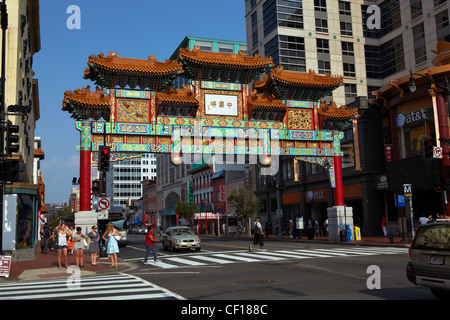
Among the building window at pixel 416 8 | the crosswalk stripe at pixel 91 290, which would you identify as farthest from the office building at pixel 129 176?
the crosswalk stripe at pixel 91 290

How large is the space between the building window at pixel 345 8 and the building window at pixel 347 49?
4174mm

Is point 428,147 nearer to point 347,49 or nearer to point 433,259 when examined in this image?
point 433,259

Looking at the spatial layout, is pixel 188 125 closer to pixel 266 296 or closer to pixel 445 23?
pixel 266 296

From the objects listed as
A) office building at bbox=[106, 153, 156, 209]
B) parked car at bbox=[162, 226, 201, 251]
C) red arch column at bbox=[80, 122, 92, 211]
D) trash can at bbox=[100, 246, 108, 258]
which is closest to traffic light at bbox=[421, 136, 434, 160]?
parked car at bbox=[162, 226, 201, 251]

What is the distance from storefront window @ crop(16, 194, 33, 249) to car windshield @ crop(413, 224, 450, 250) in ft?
69.2

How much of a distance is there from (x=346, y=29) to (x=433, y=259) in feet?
182

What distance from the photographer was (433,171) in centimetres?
3266

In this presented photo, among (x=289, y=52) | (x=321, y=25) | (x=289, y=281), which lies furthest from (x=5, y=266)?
(x=321, y=25)

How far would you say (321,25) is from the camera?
191 feet

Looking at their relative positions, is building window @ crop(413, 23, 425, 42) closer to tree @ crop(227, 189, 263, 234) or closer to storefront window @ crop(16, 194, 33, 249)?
tree @ crop(227, 189, 263, 234)

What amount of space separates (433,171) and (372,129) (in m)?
8.18

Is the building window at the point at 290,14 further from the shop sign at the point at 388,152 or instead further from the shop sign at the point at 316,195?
the shop sign at the point at 388,152

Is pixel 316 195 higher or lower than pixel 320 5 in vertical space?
lower

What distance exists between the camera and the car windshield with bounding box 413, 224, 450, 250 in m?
8.61
